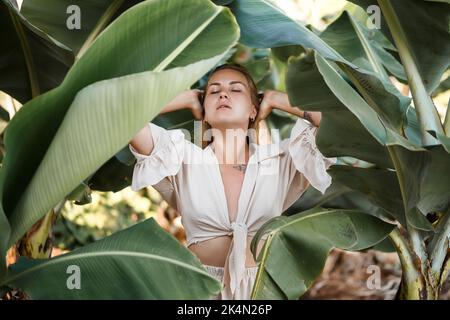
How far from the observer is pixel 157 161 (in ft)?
5.85

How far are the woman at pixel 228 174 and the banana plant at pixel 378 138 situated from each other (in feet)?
0.22

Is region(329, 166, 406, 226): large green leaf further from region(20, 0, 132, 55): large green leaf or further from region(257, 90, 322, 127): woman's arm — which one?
region(20, 0, 132, 55): large green leaf

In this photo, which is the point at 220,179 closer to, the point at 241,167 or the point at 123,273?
the point at 241,167

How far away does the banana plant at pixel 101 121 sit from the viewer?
4.55ft

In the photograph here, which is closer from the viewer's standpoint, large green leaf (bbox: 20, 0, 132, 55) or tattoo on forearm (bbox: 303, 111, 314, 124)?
tattoo on forearm (bbox: 303, 111, 314, 124)

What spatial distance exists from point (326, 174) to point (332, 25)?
768 millimetres

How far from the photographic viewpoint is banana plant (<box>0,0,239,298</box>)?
1.39 m

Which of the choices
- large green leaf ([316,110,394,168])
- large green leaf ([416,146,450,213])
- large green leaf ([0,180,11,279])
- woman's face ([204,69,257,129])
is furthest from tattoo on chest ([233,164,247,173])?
large green leaf ([0,180,11,279])

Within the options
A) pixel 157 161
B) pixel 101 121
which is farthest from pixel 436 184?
pixel 101 121

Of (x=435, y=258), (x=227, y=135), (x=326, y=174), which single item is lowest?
(x=435, y=258)

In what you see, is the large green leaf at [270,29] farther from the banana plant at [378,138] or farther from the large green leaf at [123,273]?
the large green leaf at [123,273]
